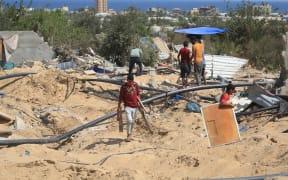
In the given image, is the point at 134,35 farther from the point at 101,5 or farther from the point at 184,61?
the point at 101,5

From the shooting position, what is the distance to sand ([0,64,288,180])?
9859mm

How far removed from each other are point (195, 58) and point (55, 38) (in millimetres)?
14560

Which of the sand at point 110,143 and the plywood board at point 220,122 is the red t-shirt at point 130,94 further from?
the plywood board at point 220,122

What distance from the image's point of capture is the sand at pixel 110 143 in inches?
388

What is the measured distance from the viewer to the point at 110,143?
41.2 feet

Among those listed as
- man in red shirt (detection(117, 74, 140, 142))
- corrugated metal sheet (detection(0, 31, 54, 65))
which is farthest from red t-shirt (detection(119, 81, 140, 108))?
corrugated metal sheet (detection(0, 31, 54, 65))

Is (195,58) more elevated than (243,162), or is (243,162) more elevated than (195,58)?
(195,58)

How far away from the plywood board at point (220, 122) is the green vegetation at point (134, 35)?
13.6 m

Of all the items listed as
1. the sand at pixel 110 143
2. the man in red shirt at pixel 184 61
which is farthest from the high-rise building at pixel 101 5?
the man in red shirt at pixel 184 61

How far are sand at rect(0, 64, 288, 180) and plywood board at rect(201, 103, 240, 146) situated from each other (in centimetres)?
33

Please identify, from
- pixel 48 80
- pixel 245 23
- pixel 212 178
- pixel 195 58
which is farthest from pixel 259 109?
pixel 245 23

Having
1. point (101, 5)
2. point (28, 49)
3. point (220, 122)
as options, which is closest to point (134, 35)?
point (28, 49)

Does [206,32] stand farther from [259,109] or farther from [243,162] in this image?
[243,162]

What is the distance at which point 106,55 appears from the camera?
27188 millimetres
